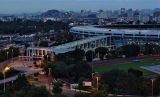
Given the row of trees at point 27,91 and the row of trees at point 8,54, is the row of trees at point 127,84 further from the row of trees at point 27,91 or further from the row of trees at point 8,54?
the row of trees at point 8,54

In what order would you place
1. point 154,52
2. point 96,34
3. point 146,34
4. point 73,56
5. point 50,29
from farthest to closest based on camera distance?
point 50,29
point 96,34
point 146,34
point 154,52
point 73,56

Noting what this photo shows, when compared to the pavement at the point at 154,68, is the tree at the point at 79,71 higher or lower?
higher

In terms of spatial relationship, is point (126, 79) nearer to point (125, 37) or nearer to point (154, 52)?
point (154, 52)

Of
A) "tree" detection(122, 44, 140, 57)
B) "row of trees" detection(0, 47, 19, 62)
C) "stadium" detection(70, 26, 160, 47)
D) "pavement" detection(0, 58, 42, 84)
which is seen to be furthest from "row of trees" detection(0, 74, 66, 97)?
"stadium" detection(70, 26, 160, 47)

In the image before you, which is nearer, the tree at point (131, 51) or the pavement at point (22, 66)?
the pavement at point (22, 66)

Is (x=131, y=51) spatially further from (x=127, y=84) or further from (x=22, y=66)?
(x=127, y=84)

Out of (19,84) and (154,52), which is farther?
(154,52)

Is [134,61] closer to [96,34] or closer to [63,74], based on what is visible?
[63,74]

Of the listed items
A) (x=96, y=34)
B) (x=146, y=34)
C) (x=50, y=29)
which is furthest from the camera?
(x=50, y=29)

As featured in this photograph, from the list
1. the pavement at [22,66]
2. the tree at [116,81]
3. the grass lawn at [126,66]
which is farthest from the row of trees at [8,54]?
the tree at [116,81]

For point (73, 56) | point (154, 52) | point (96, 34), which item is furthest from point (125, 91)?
point (96, 34)

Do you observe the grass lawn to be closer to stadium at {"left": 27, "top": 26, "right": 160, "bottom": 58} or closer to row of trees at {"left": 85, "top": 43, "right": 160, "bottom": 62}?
row of trees at {"left": 85, "top": 43, "right": 160, "bottom": 62}
